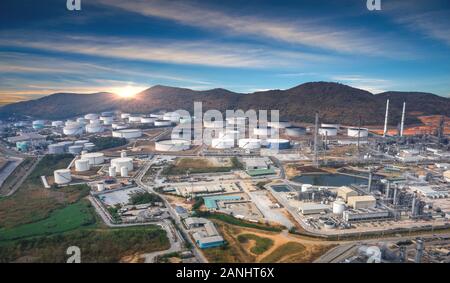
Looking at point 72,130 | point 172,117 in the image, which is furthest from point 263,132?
point 72,130

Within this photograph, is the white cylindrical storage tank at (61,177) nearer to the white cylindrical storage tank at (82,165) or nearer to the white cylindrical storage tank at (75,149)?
the white cylindrical storage tank at (82,165)

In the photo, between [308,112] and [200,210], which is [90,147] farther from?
[308,112]

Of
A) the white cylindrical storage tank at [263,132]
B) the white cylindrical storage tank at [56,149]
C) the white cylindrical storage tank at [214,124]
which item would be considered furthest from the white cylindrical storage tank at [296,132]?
the white cylindrical storage tank at [56,149]

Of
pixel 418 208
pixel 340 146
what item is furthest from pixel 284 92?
pixel 418 208

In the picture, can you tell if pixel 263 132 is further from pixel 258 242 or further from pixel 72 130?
pixel 258 242

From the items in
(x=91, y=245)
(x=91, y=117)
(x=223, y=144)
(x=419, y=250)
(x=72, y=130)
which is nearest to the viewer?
(x=419, y=250)

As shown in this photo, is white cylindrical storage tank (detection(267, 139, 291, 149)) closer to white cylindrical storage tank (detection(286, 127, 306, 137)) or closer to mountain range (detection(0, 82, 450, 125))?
white cylindrical storage tank (detection(286, 127, 306, 137))
